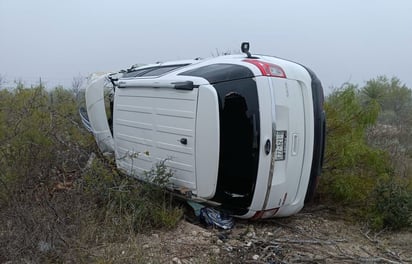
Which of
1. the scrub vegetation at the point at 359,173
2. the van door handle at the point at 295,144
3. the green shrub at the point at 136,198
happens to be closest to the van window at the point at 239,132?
the van door handle at the point at 295,144

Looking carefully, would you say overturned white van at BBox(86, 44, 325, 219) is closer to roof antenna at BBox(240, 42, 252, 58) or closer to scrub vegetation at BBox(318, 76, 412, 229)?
roof antenna at BBox(240, 42, 252, 58)

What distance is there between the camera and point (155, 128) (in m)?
5.09

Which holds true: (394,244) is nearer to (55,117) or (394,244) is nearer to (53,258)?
(53,258)

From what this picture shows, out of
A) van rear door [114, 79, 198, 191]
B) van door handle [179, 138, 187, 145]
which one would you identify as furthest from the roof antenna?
van door handle [179, 138, 187, 145]

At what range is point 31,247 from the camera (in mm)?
3859

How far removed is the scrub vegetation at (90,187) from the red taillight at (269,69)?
4.55 ft

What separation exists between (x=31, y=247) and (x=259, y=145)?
6.98 ft

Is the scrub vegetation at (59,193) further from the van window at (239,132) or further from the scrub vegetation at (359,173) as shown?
the scrub vegetation at (359,173)

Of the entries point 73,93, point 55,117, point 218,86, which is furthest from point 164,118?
point 73,93

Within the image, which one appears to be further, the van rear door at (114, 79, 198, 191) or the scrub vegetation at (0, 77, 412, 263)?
the van rear door at (114, 79, 198, 191)

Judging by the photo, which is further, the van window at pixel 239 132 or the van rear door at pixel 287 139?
the van rear door at pixel 287 139

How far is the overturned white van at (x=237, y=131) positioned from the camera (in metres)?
4.52

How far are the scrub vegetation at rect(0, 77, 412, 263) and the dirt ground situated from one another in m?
0.17

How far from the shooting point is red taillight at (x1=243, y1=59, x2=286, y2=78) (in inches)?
182
